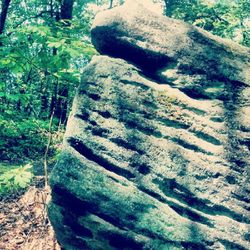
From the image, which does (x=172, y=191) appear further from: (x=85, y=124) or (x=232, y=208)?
(x=85, y=124)

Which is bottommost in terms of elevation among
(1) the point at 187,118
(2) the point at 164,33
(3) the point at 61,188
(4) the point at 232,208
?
(3) the point at 61,188

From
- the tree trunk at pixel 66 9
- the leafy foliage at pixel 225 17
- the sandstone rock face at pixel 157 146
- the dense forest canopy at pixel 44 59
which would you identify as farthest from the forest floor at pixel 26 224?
the tree trunk at pixel 66 9

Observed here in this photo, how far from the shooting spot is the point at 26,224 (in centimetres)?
536

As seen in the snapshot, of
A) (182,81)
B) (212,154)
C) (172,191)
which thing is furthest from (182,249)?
(182,81)

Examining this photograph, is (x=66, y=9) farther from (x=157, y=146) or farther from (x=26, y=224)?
(x=157, y=146)

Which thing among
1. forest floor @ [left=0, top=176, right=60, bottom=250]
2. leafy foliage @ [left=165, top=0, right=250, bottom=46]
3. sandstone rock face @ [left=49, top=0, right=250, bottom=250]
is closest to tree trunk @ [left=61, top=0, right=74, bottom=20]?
leafy foliage @ [left=165, top=0, right=250, bottom=46]

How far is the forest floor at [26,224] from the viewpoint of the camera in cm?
486

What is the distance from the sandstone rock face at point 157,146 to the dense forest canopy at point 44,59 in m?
1.06

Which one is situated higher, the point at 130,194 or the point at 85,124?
the point at 85,124

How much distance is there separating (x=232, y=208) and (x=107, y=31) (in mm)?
3395

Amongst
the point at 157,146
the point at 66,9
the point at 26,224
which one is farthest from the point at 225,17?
the point at 26,224

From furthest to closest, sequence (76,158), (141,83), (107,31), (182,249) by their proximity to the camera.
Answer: (107,31) → (141,83) → (76,158) → (182,249)

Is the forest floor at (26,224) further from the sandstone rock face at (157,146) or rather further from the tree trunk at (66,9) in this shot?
the tree trunk at (66,9)

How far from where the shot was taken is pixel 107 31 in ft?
16.5
